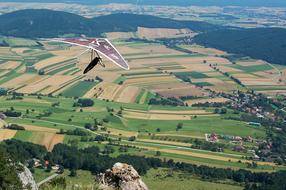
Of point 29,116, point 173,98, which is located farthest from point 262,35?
point 29,116

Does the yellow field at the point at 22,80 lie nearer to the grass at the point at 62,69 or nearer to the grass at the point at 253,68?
the grass at the point at 62,69

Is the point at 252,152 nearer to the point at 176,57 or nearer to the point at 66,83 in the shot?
the point at 66,83

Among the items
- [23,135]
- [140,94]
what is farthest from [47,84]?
[23,135]

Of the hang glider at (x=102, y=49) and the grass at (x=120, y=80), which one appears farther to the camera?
the grass at (x=120, y=80)

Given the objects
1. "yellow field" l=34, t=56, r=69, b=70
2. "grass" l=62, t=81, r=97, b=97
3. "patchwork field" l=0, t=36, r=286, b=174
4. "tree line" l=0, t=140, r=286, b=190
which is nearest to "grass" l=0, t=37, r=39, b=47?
"patchwork field" l=0, t=36, r=286, b=174

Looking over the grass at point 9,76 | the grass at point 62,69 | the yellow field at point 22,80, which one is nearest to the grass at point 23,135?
the yellow field at point 22,80

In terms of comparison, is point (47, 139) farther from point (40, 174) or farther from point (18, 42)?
Answer: point (18, 42)
